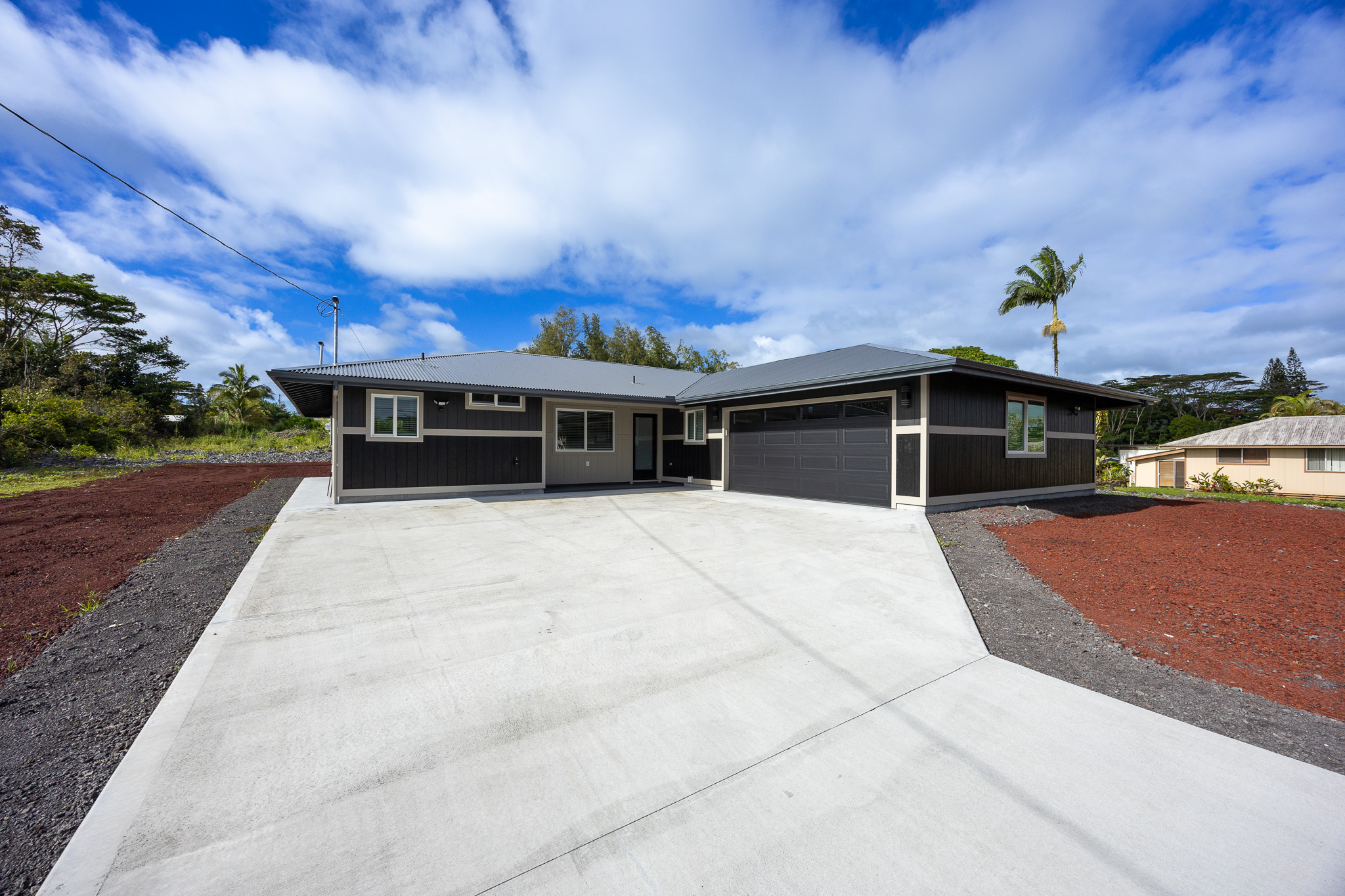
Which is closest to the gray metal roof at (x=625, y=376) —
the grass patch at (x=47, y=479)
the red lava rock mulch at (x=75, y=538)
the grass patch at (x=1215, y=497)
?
the red lava rock mulch at (x=75, y=538)

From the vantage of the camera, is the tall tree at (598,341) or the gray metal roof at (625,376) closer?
the gray metal roof at (625,376)

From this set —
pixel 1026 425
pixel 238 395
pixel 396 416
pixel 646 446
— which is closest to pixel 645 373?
pixel 646 446

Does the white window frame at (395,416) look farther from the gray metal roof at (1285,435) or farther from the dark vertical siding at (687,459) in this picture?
the gray metal roof at (1285,435)

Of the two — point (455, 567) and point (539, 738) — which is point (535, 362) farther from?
point (539, 738)

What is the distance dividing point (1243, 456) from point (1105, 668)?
96.3ft

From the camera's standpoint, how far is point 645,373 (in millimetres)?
15742

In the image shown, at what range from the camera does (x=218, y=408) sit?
93.5ft

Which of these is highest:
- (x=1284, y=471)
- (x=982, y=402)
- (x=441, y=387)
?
(x=441, y=387)

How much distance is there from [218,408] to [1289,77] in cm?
4142

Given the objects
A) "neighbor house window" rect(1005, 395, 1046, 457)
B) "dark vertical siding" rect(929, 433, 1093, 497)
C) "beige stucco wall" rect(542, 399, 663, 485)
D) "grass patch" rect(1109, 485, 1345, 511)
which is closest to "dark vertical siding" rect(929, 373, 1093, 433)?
"neighbor house window" rect(1005, 395, 1046, 457)

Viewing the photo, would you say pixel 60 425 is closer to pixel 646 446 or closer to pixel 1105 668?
pixel 646 446

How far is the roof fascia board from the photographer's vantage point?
8906mm

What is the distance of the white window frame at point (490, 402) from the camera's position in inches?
415

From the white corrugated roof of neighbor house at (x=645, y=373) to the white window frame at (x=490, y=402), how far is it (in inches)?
9.5
